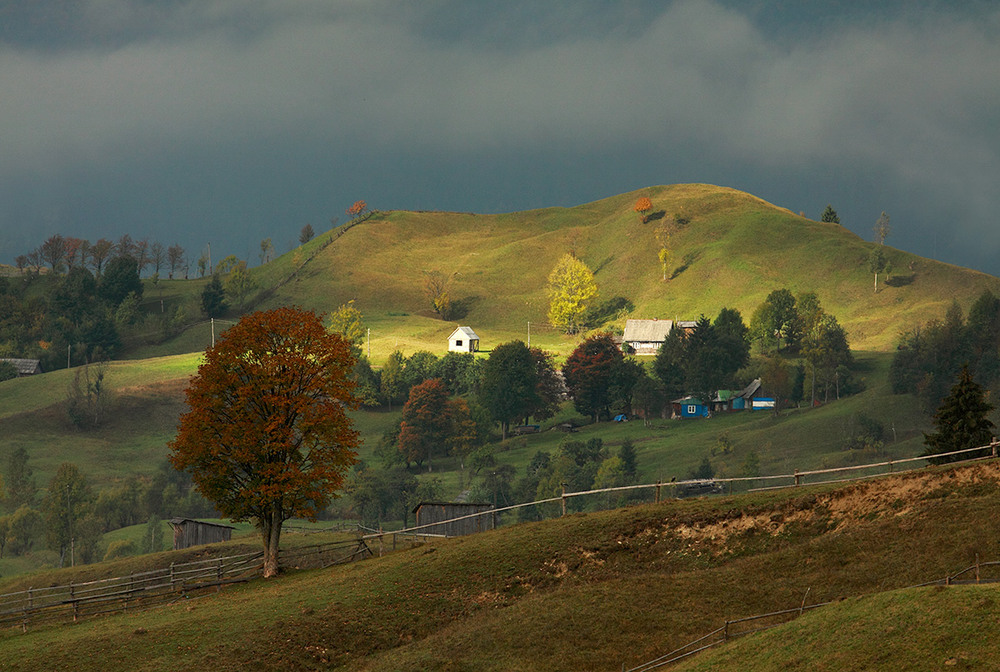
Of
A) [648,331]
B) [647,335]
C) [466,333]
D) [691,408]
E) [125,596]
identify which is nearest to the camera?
[125,596]

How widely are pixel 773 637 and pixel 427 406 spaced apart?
11955 centimetres

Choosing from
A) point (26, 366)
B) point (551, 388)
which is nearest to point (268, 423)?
point (551, 388)

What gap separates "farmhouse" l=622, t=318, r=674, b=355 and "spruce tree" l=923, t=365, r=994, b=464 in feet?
455

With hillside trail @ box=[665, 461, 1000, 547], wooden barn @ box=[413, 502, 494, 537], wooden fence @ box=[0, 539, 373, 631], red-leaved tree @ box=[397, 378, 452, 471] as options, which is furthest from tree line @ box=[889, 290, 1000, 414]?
wooden fence @ box=[0, 539, 373, 631]

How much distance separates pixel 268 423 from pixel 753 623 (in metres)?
30.4

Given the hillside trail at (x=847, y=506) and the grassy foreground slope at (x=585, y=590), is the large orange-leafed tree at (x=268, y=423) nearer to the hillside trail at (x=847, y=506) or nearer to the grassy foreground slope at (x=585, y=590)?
the grassy foreground slope at (x=585, y=590)

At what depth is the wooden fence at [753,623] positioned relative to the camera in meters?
30.4

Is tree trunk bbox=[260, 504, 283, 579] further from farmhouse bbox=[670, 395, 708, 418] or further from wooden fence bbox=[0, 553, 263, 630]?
farmhouse bbox=[670, 395, 708, 418]

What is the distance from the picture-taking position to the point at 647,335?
7618 inches

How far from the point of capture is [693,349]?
158 m

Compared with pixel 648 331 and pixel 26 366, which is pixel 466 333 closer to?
pixel 648 331

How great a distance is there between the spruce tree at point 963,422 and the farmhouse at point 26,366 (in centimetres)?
18206

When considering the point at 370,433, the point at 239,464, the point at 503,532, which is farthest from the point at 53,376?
the point at 503,532

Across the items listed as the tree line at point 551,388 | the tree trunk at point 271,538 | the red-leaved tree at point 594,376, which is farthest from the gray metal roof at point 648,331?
the tree trunk at point 271,538
